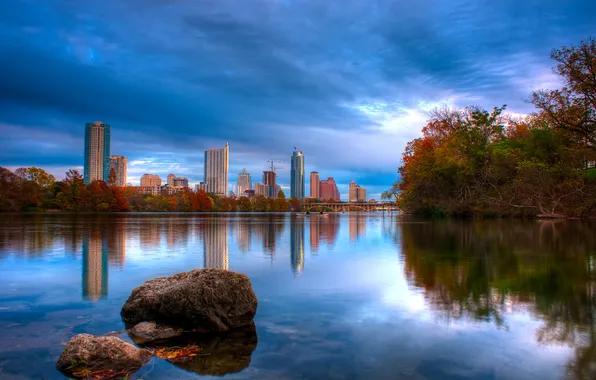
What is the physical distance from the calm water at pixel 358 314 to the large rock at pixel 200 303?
454 mm

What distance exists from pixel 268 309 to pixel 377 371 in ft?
14.2

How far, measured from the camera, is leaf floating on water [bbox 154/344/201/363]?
7.23 m

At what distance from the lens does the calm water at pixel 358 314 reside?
686cm

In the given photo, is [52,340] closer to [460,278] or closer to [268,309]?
[268,309]

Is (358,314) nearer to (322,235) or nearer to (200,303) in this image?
(200,303)

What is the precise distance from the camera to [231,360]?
23.7 feet

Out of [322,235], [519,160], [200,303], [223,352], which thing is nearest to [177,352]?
[223,352]

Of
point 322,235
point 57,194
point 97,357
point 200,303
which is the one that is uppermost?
point 57,194

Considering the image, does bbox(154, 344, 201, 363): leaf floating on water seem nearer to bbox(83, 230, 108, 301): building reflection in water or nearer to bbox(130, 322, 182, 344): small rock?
bbox(130, 322, 182, 344): small rock

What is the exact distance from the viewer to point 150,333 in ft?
27.8

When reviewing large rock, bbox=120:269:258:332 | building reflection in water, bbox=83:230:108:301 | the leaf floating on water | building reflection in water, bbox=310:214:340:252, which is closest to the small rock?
large rock, bbox=120:269:258:332

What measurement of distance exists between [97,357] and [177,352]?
4.28 ft

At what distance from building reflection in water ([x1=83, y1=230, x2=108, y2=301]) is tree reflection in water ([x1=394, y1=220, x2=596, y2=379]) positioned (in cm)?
916

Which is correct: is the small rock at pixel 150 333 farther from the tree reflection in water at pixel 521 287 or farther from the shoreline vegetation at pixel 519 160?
the shoreline vegetation at pixel 519 160
